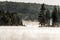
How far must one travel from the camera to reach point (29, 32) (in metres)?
1.58

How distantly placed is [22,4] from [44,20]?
0.94 feet

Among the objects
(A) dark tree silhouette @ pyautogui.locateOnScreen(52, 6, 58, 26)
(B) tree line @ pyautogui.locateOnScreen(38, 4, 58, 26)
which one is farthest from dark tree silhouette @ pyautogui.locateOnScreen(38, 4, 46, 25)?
(A) dark tree silhouette @ pyautogui.locateOnScreen(52, 6, 58, 26)

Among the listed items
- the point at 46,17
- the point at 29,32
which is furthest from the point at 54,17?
the point at 29,32

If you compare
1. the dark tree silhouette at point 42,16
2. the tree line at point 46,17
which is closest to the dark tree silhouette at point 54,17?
the tree line at point 46,17

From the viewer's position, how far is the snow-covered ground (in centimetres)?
153

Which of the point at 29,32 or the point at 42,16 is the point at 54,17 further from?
the point at 29,32

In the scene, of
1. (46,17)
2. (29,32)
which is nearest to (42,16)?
(46,17)

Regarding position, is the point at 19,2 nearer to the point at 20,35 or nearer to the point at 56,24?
the point at 20,35

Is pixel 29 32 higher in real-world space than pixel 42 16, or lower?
lower

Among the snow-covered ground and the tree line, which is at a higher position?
the tree line

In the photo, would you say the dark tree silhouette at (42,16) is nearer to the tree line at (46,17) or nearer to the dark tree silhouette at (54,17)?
the tree line at (46,17)

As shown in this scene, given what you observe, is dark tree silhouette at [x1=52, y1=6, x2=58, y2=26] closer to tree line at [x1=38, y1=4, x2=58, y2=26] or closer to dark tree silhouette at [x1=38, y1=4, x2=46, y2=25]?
tree line at [x1=38, y1=4, x2=58, y2=26]

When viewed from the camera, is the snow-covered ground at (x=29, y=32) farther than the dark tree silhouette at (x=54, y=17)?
No

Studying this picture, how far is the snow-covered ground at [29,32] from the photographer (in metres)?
1.53
